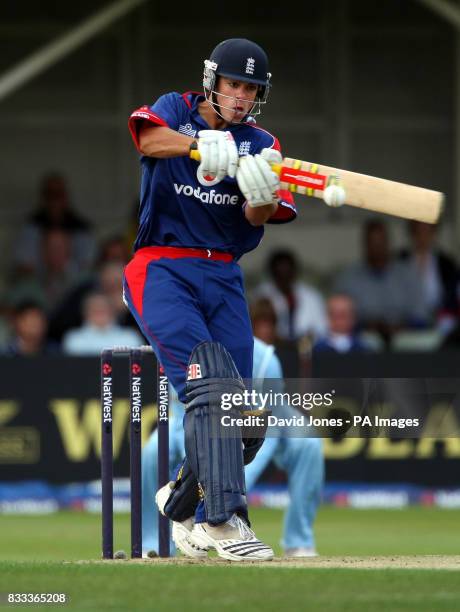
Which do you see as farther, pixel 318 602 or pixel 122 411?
pixel 122 411

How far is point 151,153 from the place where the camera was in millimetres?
5613

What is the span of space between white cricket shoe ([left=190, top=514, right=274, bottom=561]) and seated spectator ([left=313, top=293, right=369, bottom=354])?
585 centimetres

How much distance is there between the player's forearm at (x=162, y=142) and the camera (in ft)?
18.2

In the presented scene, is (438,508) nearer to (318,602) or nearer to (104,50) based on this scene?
(104,50)

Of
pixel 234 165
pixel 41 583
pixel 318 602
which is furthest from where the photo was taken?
pixel 234 165

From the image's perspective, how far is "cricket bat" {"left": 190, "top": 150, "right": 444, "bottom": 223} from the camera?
5504 millimetres

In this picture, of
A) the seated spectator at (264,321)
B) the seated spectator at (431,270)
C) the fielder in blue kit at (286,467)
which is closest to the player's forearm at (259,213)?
the fielder in blue kit at (286,467)

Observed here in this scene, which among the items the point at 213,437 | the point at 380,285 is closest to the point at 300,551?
the point at 213,437

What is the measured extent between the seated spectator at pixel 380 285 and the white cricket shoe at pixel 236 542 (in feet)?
23.8

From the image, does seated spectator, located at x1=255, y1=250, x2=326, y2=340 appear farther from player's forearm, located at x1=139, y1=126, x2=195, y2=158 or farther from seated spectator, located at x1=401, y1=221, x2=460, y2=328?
Result: player's forearm, located at x1=139, y1=126, x2=195, y2=158

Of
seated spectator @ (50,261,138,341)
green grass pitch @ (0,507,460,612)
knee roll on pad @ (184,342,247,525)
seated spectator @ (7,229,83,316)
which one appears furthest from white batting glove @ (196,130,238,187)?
seated spectator @ (7,229,83,316)

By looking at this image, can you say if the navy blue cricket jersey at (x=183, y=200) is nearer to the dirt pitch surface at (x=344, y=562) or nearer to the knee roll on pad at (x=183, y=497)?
the knee roll on pad at (x=183, y=497)

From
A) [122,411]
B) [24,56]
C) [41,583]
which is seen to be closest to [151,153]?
[41,583]

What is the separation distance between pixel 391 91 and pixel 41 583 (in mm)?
10736
